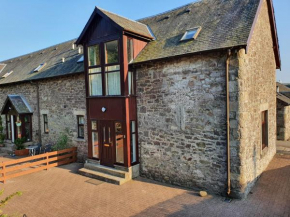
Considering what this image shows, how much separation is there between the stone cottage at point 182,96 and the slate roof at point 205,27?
0.05 metres

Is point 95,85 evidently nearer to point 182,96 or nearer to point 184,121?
point 182,96

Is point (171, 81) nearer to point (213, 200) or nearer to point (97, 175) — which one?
point (213, 200)

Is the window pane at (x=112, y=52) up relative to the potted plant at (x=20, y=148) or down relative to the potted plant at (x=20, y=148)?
up

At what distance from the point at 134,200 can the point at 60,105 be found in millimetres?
7996

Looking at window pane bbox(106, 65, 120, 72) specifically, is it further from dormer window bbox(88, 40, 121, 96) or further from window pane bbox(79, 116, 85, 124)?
window pane bbox(79, 116, 85, 124)

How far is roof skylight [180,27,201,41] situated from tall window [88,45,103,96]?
3.88 metres

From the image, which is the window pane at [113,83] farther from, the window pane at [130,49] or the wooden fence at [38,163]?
the wooden fence at [38,163]

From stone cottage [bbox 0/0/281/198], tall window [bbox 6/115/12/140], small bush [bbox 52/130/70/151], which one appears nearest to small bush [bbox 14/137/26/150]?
tall window [bbox 6/115/12/140]

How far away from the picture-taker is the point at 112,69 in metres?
9.51

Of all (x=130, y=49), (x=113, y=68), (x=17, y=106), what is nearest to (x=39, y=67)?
(x=17, y=106)

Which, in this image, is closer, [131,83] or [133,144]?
[131,83]

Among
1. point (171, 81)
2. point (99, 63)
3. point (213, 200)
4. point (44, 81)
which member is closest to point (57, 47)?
point (44, 81)

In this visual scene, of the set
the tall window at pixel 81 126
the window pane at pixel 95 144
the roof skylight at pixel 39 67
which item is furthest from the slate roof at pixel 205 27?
the roof skylight at pixel 39 67

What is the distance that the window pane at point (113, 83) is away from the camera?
9.35 m
